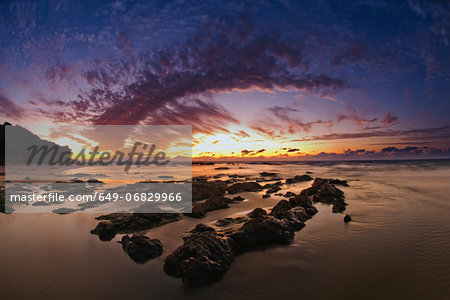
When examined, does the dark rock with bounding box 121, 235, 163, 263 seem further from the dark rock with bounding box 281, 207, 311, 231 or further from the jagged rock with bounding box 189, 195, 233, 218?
the dark rock with bounding box 281, 207, 311, 231

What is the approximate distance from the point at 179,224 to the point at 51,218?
24.5ft

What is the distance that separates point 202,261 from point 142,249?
2.56 metres

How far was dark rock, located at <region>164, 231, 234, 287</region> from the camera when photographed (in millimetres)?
5164

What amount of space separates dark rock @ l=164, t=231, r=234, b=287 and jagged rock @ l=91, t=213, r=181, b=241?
4.30 meters

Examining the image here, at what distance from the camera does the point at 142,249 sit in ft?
22.0

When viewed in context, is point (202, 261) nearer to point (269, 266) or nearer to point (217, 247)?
point (217, 247)

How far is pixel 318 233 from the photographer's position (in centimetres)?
858

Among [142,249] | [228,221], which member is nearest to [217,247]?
[142,249]

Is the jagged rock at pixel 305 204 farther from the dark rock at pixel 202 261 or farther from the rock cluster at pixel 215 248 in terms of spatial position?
the dark rock at pixel 202 261

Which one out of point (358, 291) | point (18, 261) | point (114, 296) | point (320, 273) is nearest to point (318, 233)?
point (320, 273)

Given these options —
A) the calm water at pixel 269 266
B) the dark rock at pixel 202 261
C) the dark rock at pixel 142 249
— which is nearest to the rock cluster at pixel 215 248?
the dark rock at pixel 202 261

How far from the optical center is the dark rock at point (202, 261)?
16.9 ft

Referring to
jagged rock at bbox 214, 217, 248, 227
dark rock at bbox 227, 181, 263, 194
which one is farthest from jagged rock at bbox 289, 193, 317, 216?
dark rock at bbox 227, 181, 263, 194

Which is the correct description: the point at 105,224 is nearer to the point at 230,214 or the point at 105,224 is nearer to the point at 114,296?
the point at 114,296
